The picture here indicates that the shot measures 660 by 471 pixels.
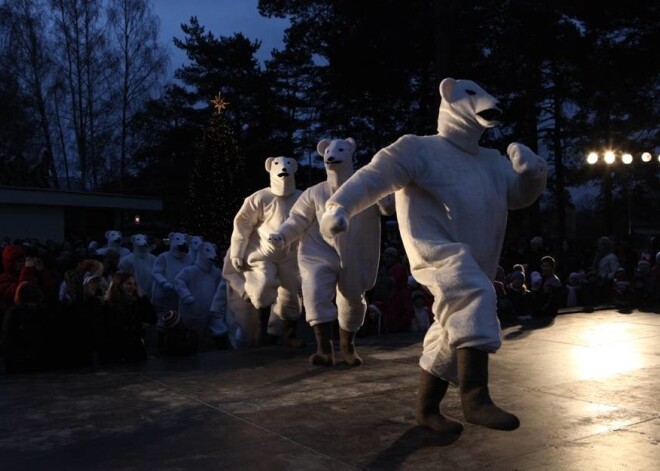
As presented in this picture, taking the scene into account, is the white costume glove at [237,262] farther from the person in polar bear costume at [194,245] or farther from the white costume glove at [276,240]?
the person in polar bear costume at [194,245]

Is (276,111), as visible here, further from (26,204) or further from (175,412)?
(175,412)

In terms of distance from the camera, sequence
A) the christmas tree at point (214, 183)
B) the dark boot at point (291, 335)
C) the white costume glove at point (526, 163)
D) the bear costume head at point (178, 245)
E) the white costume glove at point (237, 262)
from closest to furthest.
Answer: the white costume glove at point (526, 163), the dark boot at point (291, 335), the white costume glove at point (237, 262), the bear costume head at point (178, 245), the christmas tree at point (214, 183)

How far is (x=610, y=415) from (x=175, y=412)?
255 cm

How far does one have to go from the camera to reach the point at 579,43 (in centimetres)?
2162

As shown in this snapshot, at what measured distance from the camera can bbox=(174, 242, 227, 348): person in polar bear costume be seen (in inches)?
350

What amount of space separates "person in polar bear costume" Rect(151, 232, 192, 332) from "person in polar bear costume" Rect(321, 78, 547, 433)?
5.07 m

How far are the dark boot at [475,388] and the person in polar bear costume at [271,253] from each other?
3816mm

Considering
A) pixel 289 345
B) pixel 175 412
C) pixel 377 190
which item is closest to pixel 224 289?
pixel 289 345

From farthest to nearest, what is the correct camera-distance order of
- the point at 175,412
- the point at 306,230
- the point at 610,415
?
the point at 306,230 → the point at 175,412 → the point at 610,415

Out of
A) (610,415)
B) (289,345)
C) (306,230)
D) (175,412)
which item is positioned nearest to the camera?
(610,415)

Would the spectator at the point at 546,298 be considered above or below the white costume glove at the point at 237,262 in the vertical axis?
below

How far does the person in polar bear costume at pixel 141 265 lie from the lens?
10.1m

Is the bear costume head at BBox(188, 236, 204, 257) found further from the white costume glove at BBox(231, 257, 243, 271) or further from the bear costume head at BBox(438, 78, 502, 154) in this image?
the bear costume head at BBox(438, 78, 502, 154)

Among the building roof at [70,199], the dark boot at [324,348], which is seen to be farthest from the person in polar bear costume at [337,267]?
the building roof at [70,199]
